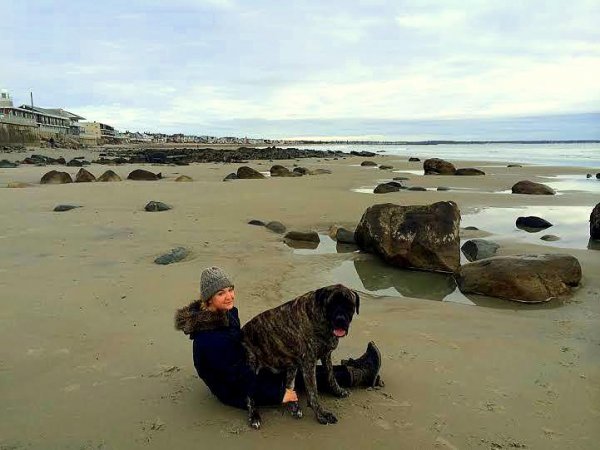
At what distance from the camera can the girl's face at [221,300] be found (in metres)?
3.86

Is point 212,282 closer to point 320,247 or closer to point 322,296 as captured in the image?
point 322,296

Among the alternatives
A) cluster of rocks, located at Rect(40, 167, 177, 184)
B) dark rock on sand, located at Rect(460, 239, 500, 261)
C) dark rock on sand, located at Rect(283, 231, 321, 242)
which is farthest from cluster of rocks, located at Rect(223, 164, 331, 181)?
dark rock on sand, located at Rect(460, 239, 500, 261)

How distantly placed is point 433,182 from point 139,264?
62.2 feet

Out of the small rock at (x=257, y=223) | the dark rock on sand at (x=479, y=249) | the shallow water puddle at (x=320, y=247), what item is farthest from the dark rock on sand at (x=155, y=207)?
the dark rock on sand at (x=479, y=249)

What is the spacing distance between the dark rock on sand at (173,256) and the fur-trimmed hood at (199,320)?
4.41 m

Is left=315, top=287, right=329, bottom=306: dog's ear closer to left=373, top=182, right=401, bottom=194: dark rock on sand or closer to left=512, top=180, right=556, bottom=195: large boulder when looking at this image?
left=373, top=182, right=401, bottom=194: dark rock on sand

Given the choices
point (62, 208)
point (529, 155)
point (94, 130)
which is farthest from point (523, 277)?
point (94, 130)

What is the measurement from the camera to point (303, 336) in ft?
12.3

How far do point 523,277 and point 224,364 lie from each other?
15.9ft

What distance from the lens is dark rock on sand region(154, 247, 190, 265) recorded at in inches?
323

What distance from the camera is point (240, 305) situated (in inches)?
252

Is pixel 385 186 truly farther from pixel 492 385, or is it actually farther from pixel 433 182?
pixel 492 385

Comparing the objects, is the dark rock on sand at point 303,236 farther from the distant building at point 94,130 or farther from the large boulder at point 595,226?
the distant building at point 94,130

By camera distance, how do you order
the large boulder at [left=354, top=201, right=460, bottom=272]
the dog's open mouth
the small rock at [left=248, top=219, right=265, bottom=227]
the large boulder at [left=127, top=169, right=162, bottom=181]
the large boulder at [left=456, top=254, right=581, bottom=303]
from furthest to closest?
the large boulder at [left=127, top=169, right=162, bottom=181] → the small rock at [left=248, top=219, right=265, bottom=227] → the large boulder at [left=354, top=201, right=460, bottom=272] → the large boulder at [left=456, top=254, right=581, bottom=303] → the dog's open mouth
